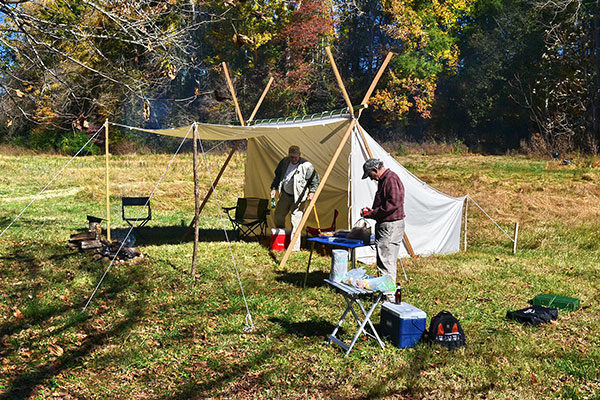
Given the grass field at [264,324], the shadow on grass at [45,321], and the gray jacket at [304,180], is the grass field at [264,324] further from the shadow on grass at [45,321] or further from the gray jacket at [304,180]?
the gray jacket at [304,180]

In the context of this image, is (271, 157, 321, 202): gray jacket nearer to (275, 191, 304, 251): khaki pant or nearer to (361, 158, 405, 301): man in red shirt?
(275, 191, 304, 251): khaki pant

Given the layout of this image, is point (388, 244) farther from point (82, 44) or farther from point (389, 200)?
point (82, 44)

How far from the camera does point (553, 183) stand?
14570 mm

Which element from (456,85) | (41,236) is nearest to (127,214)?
(41,236)

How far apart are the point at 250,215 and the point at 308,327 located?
4693 mm

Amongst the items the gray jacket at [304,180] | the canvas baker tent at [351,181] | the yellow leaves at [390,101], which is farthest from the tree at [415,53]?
the gray jacket at [304,180]

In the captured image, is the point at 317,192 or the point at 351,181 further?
the point at 351,181

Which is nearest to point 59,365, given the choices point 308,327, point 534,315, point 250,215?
point 308,327

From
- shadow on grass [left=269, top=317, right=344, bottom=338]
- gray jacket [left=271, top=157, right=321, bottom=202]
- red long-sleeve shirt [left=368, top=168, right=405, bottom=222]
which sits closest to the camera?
shadow on grass [left=269, top=317, right=344, bottom=338]

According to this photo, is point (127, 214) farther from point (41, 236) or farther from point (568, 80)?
point (568, 80)

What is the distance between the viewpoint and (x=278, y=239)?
9227 mm

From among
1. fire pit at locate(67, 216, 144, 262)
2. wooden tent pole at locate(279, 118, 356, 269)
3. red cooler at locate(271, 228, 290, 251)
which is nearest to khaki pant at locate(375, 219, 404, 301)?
wooden tent pole at locate(279, 118, 356, 269)

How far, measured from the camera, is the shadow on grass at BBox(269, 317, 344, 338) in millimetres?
5531

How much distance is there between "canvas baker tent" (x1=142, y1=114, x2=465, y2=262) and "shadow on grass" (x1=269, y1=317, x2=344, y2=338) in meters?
2.77
